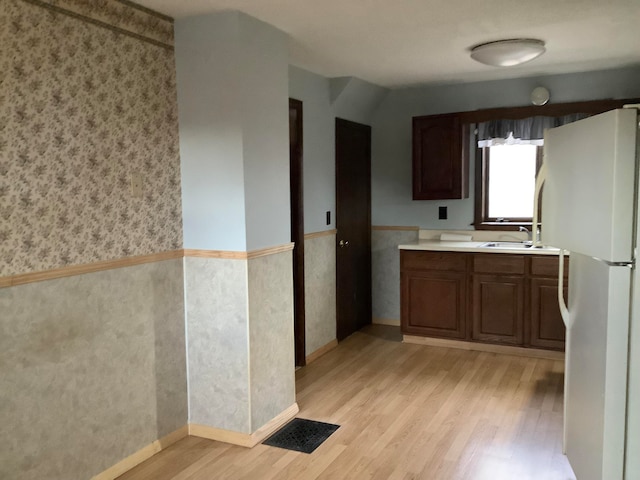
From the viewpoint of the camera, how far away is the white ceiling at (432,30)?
281cm

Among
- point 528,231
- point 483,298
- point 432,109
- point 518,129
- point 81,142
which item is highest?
point 432,109

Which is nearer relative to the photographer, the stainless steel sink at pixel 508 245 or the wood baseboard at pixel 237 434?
the wood baseboard at pixel 237 434

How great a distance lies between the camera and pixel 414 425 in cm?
328

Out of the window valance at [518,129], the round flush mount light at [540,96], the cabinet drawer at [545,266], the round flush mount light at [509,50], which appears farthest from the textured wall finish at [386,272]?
the round flush mount light at [509,50]

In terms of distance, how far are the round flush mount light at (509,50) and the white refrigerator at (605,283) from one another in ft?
4.43

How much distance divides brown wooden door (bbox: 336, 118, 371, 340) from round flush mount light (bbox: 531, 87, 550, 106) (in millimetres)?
1548

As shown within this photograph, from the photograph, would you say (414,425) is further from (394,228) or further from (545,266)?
(394,228)

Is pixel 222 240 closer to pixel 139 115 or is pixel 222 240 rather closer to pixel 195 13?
pixel 139 115

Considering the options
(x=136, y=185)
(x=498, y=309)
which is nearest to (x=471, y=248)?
(x=498, y=309)

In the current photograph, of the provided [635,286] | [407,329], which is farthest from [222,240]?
[407,329]

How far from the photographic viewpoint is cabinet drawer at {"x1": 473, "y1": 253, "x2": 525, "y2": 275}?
4.45m

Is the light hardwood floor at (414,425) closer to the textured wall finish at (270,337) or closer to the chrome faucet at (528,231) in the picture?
the textured wall finish at (270,337)

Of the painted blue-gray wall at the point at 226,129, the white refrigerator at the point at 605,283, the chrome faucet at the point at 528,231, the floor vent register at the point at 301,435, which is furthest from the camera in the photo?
the chrome faucet at the point at 528,231

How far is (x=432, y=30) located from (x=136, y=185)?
1.92 m
